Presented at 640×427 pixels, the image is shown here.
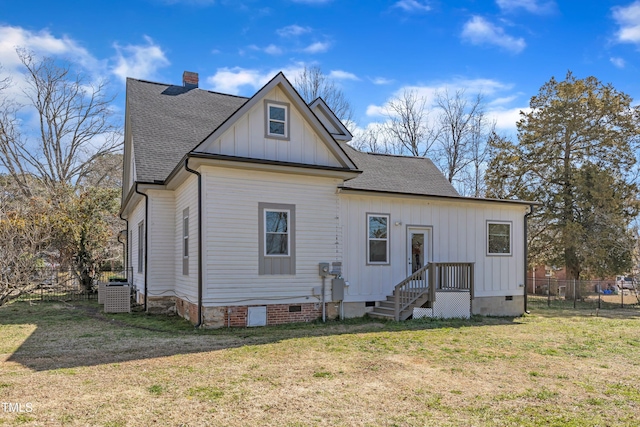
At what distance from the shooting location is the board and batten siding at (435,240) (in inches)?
506

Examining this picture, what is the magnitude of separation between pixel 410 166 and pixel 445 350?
36.2 feet

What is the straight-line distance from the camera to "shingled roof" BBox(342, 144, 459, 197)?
1577 cm

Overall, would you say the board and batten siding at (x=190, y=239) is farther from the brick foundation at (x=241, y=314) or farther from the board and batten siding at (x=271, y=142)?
the board and batten siding at (x=271, y=142)

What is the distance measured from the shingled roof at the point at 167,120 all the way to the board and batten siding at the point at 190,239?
1.27m

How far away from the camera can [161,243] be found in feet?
44.4

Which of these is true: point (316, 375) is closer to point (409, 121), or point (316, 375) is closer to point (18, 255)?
point (18, 255)

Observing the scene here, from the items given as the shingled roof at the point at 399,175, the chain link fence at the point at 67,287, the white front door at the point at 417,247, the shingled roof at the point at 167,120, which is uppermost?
the shingled roof at the point at 167,120

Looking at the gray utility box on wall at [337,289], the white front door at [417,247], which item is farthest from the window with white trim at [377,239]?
the gray utility box on wall at [337,289]

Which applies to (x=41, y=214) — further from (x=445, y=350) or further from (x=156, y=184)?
(x=445, y=350)

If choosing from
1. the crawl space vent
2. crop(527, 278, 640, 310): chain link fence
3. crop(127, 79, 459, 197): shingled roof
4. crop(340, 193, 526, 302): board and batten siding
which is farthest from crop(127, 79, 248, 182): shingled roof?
crop(527, 278, 640, 310): chain link fence

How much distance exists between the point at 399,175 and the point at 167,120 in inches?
329

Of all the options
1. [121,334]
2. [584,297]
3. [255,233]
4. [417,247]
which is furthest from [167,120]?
[584,297]

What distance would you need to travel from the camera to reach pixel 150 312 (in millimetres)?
13367

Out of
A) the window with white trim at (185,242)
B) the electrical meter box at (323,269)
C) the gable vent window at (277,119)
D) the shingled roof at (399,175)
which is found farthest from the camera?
the shingled roof at (399,175)
